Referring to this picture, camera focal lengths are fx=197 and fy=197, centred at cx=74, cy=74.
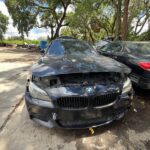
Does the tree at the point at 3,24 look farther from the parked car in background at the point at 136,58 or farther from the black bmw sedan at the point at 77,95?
the black bmw sedan at the point at 77,95

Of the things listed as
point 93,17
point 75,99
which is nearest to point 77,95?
point 75,99

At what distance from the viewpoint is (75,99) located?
102 inches

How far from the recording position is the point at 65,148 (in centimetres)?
259

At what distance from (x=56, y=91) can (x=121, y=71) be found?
106cm

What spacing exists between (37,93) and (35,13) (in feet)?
68.2

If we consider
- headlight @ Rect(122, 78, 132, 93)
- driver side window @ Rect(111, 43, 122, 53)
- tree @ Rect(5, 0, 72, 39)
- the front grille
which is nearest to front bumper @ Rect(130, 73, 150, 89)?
headlight @ Rect(122, 78, 132, 93)

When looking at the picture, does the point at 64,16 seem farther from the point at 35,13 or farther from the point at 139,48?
the point at 139,48

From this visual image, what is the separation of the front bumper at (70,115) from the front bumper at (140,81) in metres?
1.27

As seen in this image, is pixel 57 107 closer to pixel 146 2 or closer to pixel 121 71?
pixel 121 71

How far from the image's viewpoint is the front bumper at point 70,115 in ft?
8.54

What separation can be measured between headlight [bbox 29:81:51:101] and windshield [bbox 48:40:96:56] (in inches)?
58.5

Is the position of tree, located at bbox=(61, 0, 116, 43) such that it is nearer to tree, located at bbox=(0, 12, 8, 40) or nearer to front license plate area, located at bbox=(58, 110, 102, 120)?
front license plate area, located at bbox=(58, 110, 102, 120)

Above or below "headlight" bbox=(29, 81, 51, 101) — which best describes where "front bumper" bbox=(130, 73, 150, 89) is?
below

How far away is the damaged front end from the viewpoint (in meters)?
2.59
